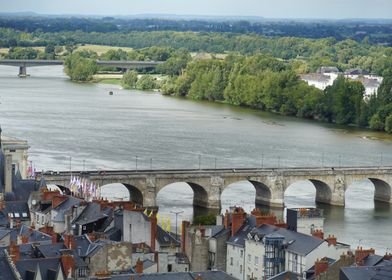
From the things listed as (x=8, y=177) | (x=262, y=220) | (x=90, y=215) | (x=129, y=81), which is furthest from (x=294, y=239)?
(x=129, y=81)

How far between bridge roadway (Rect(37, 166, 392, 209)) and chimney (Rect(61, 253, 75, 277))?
27.0 metres

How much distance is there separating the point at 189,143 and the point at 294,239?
47396mm

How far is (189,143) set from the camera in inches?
3307

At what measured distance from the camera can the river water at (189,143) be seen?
63188 millimetres

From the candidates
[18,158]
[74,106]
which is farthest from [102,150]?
[74,106]

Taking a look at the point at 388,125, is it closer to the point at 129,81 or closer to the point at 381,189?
the point at 381,189

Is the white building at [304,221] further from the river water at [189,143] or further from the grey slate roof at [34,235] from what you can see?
the river water at [189,143]

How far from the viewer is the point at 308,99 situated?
11469cm

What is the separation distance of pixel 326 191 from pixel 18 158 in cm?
1647

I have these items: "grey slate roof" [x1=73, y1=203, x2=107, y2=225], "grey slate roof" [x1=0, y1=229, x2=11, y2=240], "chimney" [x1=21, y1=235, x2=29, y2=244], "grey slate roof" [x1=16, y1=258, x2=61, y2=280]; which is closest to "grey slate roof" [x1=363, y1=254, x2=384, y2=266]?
"grey slate roof" [x1=16, y1=258, x2=61, y2=280]

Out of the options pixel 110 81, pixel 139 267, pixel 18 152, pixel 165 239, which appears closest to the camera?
pixel 139 267

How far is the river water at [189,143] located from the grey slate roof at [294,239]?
12.5 meters

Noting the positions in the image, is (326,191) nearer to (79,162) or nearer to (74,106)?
(79,162)

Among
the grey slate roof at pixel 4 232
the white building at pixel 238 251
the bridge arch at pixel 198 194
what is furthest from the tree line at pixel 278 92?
the grey slate roof at pixel 4 232
